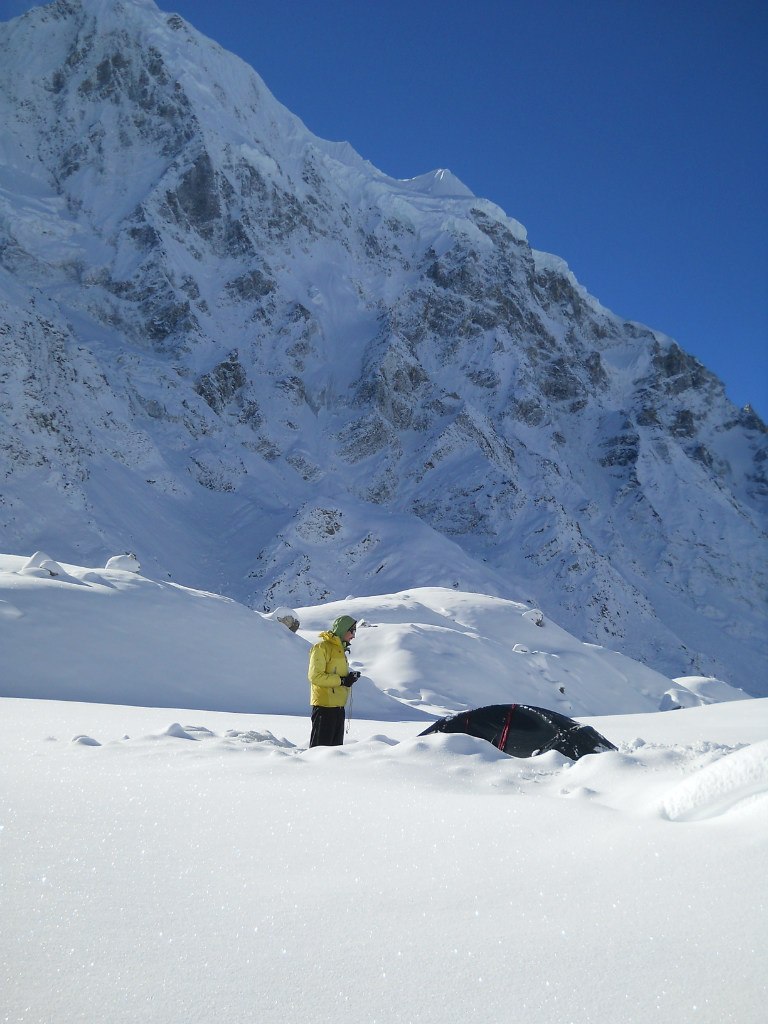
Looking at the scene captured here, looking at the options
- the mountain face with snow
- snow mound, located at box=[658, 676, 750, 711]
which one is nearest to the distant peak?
the mountain face with snow

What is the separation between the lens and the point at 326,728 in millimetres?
6160

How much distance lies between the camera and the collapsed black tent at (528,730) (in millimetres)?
6004

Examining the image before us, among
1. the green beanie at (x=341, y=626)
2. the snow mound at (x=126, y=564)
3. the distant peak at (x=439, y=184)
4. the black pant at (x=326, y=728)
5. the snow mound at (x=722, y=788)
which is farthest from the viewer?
the distant peak at (x=439, y=184)

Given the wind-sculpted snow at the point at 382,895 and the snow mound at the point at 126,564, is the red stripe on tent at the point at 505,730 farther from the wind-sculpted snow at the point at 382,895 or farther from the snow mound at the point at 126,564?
the snow mound at the point at 126,564

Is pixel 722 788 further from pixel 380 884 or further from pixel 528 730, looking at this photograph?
pixel 528 730

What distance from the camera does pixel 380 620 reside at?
20.1m

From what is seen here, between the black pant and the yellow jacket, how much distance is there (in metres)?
0.06

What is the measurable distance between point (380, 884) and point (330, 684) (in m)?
4.04

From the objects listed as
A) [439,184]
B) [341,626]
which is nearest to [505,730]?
[341,626]

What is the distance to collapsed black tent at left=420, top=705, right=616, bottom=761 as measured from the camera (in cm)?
600

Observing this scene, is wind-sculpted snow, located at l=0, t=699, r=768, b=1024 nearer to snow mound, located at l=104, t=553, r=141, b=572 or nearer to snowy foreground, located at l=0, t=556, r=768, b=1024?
snowy foreground, located at l=0, t=556, r=768, b=1024

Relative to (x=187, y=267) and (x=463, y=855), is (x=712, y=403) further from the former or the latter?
(x=463, y=855)

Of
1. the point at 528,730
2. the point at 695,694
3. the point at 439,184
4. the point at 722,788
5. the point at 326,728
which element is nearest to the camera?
the point at 722,788

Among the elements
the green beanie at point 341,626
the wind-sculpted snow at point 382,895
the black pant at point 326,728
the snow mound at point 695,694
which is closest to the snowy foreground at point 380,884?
the wind-sculpted snow at point 382,895
